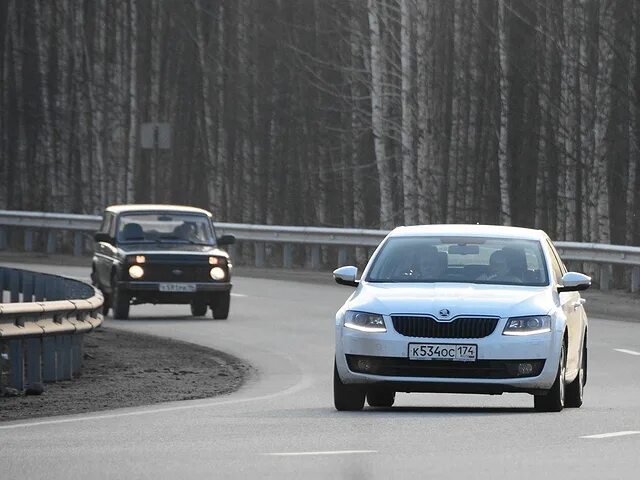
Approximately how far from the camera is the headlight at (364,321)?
1497 cm

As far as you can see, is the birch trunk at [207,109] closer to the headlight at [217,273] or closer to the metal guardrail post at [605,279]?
the metal guardrail post at [605,279]

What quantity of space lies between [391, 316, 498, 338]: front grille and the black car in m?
13.4

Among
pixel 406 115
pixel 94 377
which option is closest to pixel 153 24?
pixel 406 115

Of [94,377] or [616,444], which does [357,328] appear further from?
[94,377]

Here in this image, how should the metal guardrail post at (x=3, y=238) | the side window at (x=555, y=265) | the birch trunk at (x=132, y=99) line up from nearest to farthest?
the side window at (x=555, y=265) → the metal guardrail post at (x=3, y=238) → the birch trunk at (x=132, y=99)

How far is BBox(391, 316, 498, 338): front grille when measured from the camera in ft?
48.8

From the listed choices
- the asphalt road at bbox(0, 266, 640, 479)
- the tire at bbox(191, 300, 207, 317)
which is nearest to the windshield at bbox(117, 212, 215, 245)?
the tire at bbox(191, 300, 207, 317)

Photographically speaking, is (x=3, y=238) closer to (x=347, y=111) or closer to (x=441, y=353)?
(x=347, y=111)

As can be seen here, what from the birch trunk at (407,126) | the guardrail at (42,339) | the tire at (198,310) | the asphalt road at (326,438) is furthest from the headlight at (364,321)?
the birch trunk at (407,126)

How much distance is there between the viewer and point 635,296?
32.1 meters

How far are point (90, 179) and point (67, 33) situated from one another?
10.3m

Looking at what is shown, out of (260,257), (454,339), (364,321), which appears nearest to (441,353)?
(454,339)

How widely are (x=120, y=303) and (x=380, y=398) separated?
12690 mm

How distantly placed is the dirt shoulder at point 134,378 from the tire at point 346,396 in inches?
75.3
